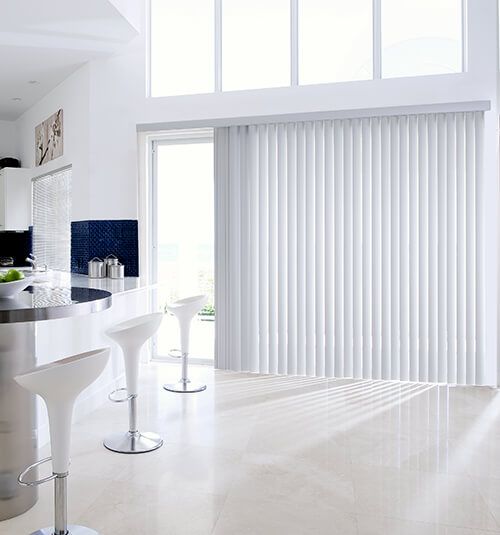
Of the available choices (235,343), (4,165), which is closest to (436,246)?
(235,343)

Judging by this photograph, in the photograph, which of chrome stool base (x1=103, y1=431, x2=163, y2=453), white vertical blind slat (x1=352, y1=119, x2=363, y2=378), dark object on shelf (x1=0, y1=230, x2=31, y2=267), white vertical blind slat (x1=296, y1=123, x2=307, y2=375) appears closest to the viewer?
chrome stool base (x1=103, y1=431, x2=163, y2=453)

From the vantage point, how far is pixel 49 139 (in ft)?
17.8

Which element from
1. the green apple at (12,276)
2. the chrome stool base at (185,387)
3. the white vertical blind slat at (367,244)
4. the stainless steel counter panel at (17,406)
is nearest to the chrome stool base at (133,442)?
the stainless steel counter panel at (17,406)

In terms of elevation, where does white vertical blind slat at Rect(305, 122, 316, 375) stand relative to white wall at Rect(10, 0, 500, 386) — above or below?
below

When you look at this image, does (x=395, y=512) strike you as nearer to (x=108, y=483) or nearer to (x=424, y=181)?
(x=108, y=483)

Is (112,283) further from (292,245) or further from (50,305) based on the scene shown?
Result: (50,305)

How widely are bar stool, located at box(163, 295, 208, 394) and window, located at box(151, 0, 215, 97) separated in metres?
2.03

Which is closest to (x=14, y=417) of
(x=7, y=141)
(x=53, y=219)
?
(x=53, y=219)

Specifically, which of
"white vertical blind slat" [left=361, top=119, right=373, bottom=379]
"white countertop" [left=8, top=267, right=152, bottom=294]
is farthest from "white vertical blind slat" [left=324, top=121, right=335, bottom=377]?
"white countertop" [left=8, top=267, right=152, bottom=294]

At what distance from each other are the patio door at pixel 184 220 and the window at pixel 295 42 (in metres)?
0.58

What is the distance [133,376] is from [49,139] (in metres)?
3.70

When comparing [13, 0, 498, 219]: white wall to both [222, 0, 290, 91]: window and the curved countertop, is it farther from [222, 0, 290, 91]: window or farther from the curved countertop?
the curved countertop

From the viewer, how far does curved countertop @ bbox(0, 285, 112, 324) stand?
1729 mm

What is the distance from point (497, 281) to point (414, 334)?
799 mm
